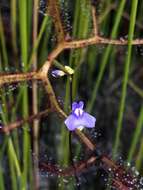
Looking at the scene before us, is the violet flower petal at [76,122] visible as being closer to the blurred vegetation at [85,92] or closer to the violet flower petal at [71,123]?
Result: the violet flower petal at [71,123]

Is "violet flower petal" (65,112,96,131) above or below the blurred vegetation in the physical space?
above

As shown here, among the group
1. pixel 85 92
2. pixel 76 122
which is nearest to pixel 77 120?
pixel 76 122

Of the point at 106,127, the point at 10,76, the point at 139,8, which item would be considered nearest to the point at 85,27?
the point at 139,8

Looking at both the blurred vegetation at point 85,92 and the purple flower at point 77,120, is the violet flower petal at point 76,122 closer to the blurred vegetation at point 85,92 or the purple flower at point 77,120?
the purple flower at point 77,120

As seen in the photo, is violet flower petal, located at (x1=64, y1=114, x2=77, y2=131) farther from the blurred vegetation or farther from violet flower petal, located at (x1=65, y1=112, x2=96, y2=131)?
the blurred vegetation

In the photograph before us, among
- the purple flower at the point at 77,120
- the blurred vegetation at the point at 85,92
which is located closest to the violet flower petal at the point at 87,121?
the purple flower at the point at 77,120

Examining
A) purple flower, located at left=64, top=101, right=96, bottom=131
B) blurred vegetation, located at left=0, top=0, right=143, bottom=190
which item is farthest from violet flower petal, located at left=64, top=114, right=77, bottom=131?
blurred vegetation, located at left=0, top=0, right=143, bottom=190

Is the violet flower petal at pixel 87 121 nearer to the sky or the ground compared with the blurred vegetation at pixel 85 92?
nearer to the sky

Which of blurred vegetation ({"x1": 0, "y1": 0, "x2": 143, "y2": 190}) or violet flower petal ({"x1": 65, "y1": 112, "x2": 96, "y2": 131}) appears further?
blurred vegetation ({"x1": 0, "y1": 0, "x2": 143, "y2": 190})

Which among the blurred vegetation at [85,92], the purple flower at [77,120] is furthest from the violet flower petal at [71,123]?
the blurred vegetation at [85,92]

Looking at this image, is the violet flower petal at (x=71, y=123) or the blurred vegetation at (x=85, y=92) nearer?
the violet flower petal at (x=71, y=123)
